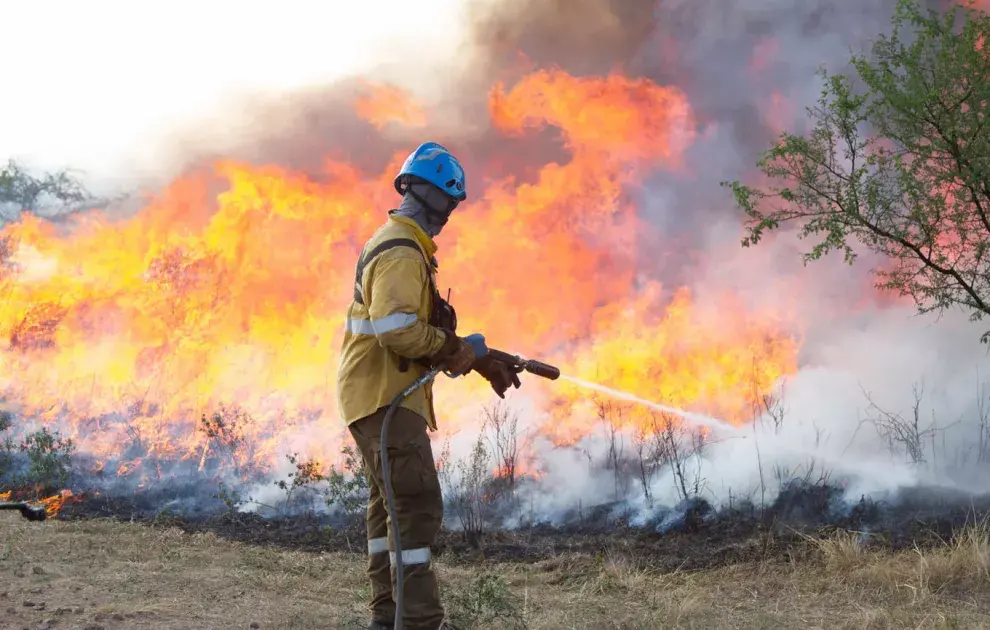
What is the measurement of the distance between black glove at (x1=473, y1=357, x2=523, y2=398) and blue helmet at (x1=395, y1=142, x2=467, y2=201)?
0.84 m

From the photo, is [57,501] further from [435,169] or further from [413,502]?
[435,169]

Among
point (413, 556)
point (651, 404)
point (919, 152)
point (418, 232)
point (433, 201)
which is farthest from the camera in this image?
point (919, 152)

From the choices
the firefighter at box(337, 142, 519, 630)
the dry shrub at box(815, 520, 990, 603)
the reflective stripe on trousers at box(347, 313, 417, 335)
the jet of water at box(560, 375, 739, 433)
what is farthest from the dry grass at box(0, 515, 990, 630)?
the reflective stripe on trousers at box(347, 313, 417, 335)

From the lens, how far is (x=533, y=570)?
6.19 m

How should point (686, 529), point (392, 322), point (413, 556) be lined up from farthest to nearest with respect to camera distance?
1. point (686, 529)
2. point (413, 556)
3. point (392, 322)

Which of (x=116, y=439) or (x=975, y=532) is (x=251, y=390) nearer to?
(x=116, y=439)

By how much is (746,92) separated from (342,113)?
215 inches

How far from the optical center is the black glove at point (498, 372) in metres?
4.00

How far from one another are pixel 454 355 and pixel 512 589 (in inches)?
→ 98.7

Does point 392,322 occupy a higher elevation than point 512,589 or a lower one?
higher

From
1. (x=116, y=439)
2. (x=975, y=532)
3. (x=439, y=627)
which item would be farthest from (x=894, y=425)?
(x=116, y=439)

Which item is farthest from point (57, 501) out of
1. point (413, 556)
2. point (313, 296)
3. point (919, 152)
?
point (919, 152)

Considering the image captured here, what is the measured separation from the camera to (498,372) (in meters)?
4.05

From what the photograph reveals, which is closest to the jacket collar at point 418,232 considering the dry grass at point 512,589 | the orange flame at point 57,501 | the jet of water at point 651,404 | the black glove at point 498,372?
the black glove at point 498,372
